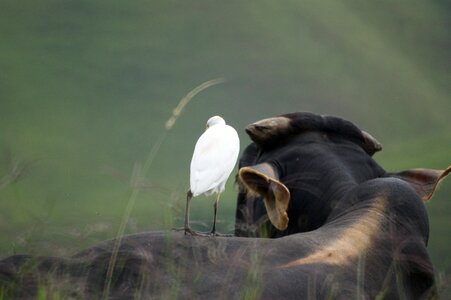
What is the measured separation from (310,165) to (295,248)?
265cm

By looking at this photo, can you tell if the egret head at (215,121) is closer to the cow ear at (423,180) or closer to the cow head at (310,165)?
the cow head at (310,165)

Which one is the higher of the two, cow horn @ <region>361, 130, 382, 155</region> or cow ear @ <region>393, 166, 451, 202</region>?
cow horn @ <region>361, 130, 382, 155</region>

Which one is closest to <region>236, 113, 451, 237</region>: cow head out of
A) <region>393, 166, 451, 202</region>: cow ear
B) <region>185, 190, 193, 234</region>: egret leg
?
<region>393, 166, 451, 202</region>: cow ear

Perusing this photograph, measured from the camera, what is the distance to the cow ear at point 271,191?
5.79 m

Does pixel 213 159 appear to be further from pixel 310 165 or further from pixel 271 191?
pixel 310 165

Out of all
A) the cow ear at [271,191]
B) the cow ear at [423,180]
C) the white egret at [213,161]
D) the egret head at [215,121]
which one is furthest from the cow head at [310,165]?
the cow ear at [271,191]

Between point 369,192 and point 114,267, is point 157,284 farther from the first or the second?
point 369,192

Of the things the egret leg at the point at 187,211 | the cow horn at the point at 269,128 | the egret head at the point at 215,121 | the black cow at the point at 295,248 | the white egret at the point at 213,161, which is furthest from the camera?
the cow horn at the point at 269,128

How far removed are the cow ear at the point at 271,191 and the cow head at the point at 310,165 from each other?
963mm

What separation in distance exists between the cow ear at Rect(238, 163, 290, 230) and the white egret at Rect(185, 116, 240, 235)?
0.49 feet

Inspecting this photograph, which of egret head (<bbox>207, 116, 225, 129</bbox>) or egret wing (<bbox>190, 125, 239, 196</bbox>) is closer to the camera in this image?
egret wing (<bbox>190, 125, 239, 196</bbox>)

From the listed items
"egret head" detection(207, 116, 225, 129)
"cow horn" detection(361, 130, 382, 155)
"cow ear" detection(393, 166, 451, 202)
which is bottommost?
"cow ear" detection(393, 166, 451, 202)

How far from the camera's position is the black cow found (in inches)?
183

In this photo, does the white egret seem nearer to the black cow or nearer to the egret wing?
the egret wing
